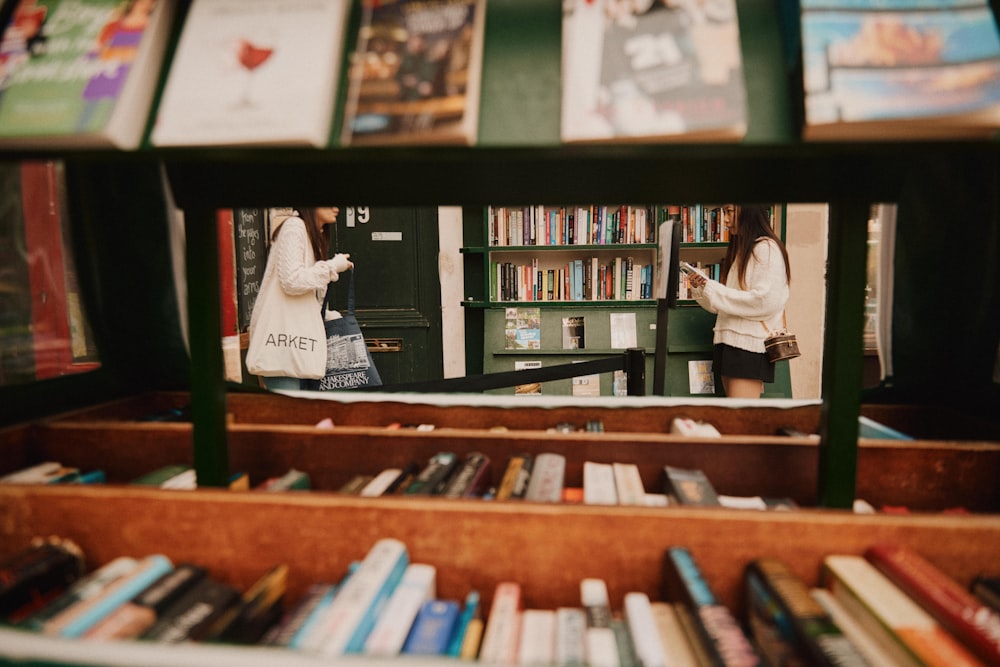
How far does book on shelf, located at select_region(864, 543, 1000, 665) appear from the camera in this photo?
0.51m

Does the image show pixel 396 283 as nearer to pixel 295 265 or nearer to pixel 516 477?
pixel 295 265

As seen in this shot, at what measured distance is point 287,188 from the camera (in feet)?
2.94

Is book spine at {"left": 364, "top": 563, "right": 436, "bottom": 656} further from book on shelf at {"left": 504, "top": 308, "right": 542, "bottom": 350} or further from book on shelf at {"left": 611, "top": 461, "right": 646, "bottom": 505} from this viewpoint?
book on shelf at {"left": 504, "top": 308, "right": 542, "bottom": 350}

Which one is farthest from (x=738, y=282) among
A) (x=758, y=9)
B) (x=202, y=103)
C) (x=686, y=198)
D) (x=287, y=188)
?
(x=202, y=103)

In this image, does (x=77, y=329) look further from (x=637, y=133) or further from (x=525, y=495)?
(x=637, y=133)

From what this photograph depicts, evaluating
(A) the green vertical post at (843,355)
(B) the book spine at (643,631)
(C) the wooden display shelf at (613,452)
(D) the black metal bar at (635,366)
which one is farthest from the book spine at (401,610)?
(D) the black metal bar at (635,366)

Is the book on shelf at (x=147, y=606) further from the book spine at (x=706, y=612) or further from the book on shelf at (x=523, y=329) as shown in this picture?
the book on shelf at (x=523, y=329)

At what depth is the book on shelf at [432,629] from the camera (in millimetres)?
556

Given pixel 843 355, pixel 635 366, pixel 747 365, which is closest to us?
pixel 843 355

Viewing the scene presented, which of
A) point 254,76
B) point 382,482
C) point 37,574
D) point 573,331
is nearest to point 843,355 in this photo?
point 382,482

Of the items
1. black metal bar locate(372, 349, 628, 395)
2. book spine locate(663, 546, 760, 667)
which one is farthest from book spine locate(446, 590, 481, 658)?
black metal bar locate(372, 349, 628, 395)

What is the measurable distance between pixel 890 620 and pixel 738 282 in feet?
7.36

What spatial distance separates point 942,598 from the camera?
55cm

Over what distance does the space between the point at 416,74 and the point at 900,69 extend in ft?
1.75
